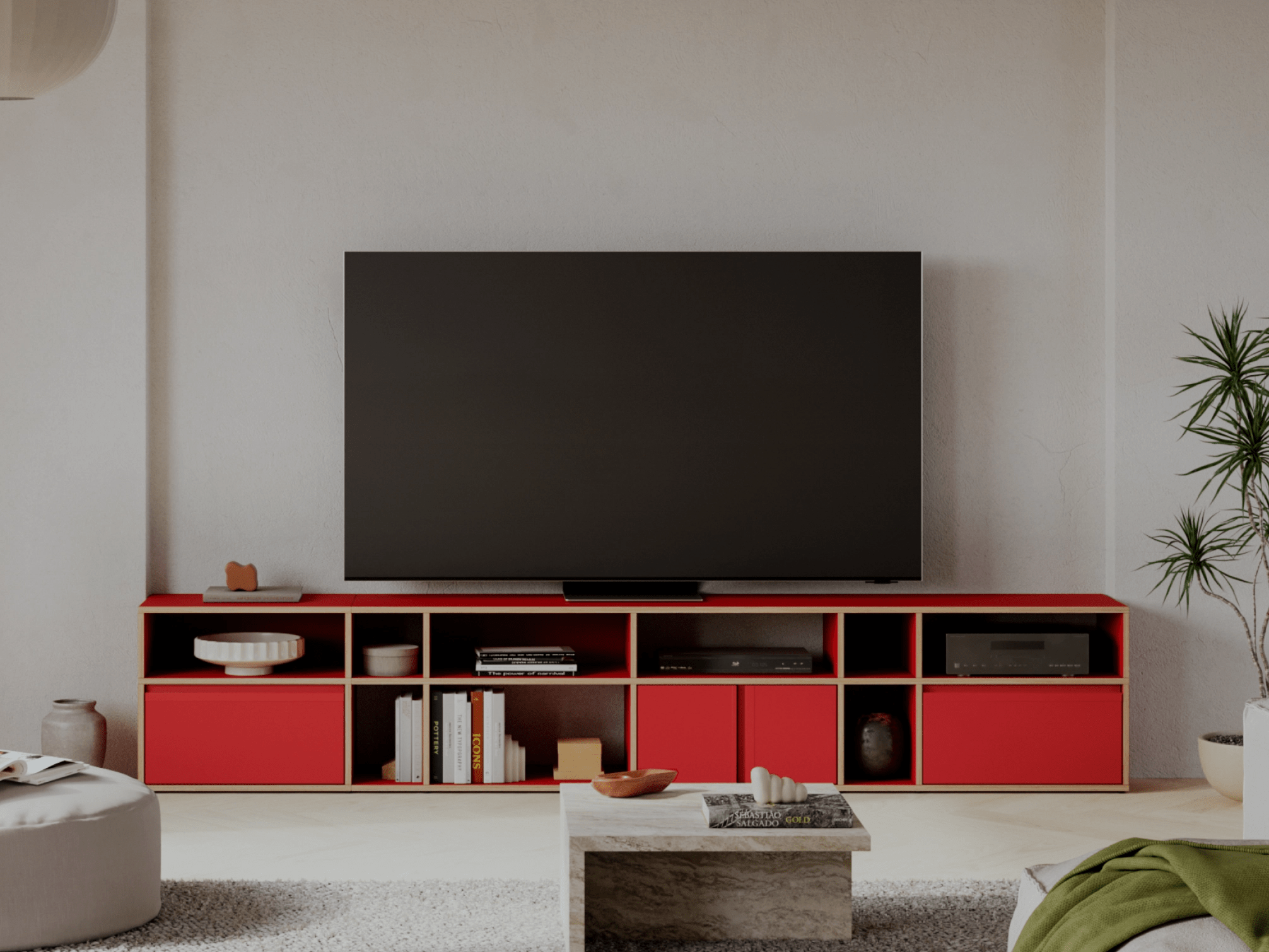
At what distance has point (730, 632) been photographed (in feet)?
14.4

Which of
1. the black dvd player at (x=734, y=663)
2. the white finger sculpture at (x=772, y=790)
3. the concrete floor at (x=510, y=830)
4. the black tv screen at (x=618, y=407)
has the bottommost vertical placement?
the concrete floor at (x=510, y=830)

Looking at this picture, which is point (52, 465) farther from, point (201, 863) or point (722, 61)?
point (722, 61)

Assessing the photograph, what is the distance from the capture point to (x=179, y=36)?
167 inches

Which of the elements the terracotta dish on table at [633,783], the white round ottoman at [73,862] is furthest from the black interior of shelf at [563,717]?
the white round ottoman at [73,862]

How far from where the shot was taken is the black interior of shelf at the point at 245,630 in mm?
4164

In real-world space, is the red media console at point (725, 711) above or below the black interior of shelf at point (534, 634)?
below

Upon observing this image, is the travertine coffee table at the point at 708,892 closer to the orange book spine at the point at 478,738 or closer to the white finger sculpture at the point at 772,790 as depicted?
the white finger sculpture at the point at 772,790

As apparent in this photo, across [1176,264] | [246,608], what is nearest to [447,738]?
[246,608]

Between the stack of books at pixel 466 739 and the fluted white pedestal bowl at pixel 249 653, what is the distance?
482mm

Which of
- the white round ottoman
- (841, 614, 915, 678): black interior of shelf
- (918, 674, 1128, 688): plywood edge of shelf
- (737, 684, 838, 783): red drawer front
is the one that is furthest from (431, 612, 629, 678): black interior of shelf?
the white round ottoman

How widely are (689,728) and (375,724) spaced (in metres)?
1.12

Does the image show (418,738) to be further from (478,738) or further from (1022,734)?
(1022,734)

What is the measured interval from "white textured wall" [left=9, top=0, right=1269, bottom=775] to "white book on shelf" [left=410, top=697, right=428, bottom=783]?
24.9 inches

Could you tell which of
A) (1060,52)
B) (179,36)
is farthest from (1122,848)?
(179,36)
